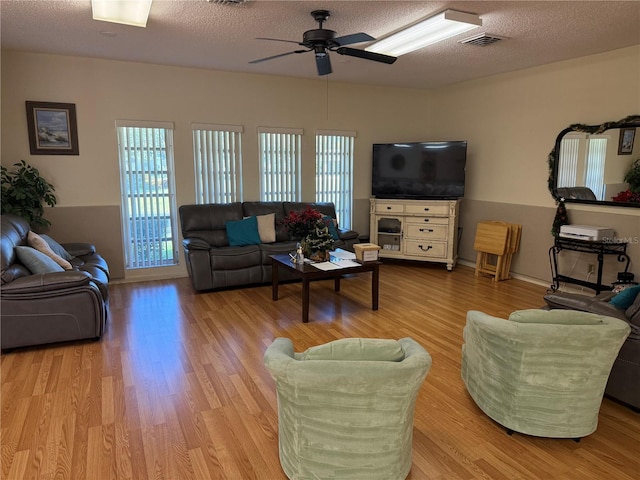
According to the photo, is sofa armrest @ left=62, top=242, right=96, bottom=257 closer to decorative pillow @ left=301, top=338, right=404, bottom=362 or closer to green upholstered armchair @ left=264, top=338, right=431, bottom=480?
green upholstered armchair @ left=264, top=338, right=431, bottom=480

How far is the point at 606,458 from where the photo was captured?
7.43ft

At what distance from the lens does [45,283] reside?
3443 mm

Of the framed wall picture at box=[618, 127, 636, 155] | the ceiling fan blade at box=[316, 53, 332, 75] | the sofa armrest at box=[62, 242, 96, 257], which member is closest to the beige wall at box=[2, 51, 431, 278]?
the sofa armrest at box=[62, 242, 96, 257]

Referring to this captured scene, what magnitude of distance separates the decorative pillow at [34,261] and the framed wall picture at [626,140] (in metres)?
5.64

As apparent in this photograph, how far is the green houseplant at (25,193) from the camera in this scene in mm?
4660

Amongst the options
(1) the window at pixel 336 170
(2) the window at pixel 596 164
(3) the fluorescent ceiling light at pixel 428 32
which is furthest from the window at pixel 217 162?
(2) the window at pixel 596 164

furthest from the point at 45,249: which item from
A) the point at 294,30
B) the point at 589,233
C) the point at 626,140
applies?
the point at 626,140

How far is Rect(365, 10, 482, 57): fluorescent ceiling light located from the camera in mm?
3594

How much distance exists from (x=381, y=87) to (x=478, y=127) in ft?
5.33

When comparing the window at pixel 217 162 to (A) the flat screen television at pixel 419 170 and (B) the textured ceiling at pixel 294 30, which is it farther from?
(A) the flat screen television at pixel 419 170

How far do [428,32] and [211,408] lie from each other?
11.7 feet

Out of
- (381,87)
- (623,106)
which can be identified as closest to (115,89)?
(381,87)

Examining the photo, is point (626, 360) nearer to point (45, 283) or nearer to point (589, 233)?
point (589, 233)

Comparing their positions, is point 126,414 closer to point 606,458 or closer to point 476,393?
point 476,393
